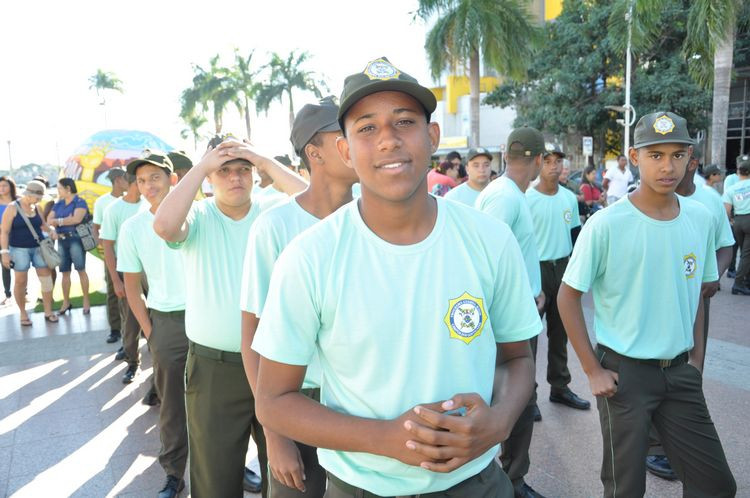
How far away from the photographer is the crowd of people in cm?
165

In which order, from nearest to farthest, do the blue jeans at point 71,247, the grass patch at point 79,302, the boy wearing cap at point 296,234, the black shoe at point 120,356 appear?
the boy wearing cap at point 296,234
the black shoe at point 120,356
the blue jeans at point 71,247
the grass patch at point 79,302

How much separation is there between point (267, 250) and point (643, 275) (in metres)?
1.92

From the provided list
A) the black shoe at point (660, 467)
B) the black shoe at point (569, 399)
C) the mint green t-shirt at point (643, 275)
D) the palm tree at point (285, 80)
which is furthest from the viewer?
the palm tree at point (285, 80)

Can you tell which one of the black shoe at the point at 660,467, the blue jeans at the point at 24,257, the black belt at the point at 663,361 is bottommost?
the black shoe at the point at 660,467

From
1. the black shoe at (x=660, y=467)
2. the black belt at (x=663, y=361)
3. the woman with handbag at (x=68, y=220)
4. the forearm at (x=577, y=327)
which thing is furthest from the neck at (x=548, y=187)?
the woman with handbag at (x=68, y=220)

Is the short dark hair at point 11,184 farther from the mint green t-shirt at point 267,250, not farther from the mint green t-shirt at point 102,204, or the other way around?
the mint green t-shirt at point 267,250

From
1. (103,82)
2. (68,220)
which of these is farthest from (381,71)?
(103,82)

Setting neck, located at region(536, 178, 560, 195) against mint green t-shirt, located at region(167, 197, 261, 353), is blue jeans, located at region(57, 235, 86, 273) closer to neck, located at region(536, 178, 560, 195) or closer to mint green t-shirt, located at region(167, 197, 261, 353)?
mint green t-shirt, located at region(167, 197, 261, 353)

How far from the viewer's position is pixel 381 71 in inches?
66.3

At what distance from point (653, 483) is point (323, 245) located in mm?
3366

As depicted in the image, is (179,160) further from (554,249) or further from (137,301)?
(554,249)

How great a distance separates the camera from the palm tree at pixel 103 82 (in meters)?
54.2

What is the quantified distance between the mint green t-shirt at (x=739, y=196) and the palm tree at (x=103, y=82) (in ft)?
187

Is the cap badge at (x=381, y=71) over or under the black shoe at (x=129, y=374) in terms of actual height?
over
